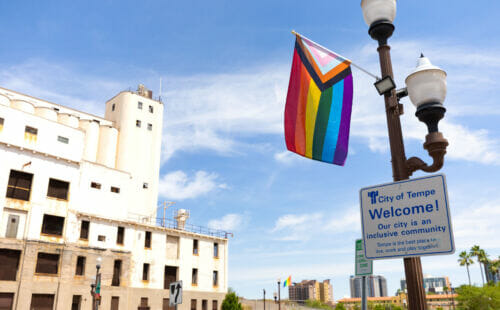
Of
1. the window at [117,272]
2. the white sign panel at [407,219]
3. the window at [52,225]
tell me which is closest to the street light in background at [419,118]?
the white sign panel at [407,219]

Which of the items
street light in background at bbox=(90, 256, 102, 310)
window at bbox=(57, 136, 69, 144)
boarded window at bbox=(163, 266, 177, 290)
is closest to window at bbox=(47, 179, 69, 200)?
window at bbox=(57, 136, 69, 144)

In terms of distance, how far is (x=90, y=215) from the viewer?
134 ft

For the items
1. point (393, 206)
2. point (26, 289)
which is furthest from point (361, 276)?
point (26, 289)

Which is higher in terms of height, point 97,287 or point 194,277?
point 194,277

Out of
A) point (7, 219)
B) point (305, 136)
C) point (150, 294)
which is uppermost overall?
point (7, 219)

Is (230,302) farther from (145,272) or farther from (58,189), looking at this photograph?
(58,189)

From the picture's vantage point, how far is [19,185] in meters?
36.9

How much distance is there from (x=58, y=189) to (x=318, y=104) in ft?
123

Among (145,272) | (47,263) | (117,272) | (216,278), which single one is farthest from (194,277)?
(47,263)

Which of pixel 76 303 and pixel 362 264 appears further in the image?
pixel 76 303

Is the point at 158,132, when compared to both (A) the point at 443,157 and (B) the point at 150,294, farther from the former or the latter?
(A) the point at 443,157

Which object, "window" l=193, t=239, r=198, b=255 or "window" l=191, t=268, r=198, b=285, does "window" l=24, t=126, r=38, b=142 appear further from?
"window" l=191, t=268, r=198, b=285

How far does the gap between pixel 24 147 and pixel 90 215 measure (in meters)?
9.19

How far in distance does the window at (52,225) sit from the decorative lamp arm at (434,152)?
129 ft
